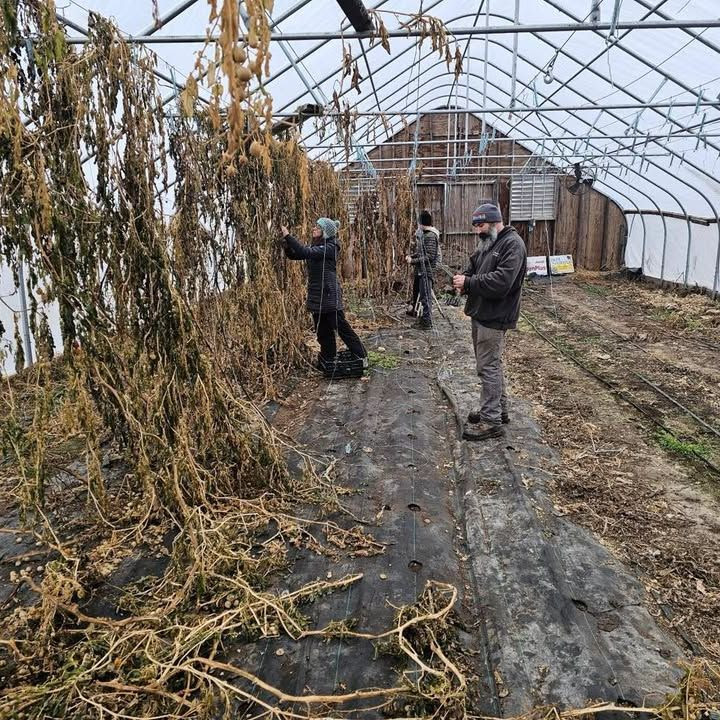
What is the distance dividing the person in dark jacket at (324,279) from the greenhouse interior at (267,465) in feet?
0.10

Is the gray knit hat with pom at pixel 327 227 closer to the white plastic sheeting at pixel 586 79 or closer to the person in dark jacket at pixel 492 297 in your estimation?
the white plastic sheeting at pixel 586 79

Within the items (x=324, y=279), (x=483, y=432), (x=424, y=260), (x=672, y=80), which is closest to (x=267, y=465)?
(x=483, y=432)

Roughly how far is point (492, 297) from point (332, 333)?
2.32 meters

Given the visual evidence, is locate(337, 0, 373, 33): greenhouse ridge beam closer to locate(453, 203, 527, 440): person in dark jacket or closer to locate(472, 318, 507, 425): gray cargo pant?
locate(453, 203, 527, 440): person in dark jacket

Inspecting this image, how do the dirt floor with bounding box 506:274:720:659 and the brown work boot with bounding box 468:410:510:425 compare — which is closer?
the dirt floor with bounding box 506:274:720:659

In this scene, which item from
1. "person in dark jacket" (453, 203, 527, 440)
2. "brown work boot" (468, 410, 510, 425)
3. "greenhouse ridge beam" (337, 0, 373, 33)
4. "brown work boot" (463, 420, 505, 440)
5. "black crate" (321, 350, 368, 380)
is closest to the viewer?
"greenhouse ridge beam" (337, 0, 373, 33)

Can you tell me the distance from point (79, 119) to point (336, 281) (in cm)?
353

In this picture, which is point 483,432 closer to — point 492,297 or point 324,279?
point 492,297

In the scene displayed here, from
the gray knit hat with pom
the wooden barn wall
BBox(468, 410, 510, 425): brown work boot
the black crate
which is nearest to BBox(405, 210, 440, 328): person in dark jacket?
the black crate

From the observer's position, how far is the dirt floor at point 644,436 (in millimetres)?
3012

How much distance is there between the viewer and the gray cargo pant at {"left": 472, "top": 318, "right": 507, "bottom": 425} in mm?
4598

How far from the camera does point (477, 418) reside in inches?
190

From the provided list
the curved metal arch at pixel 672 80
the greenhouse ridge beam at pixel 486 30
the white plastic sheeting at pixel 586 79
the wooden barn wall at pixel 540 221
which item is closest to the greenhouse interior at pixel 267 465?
the greenhouse ridge beam at pixel 486 30

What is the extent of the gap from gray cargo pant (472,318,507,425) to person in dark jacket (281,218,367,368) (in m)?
1.88
